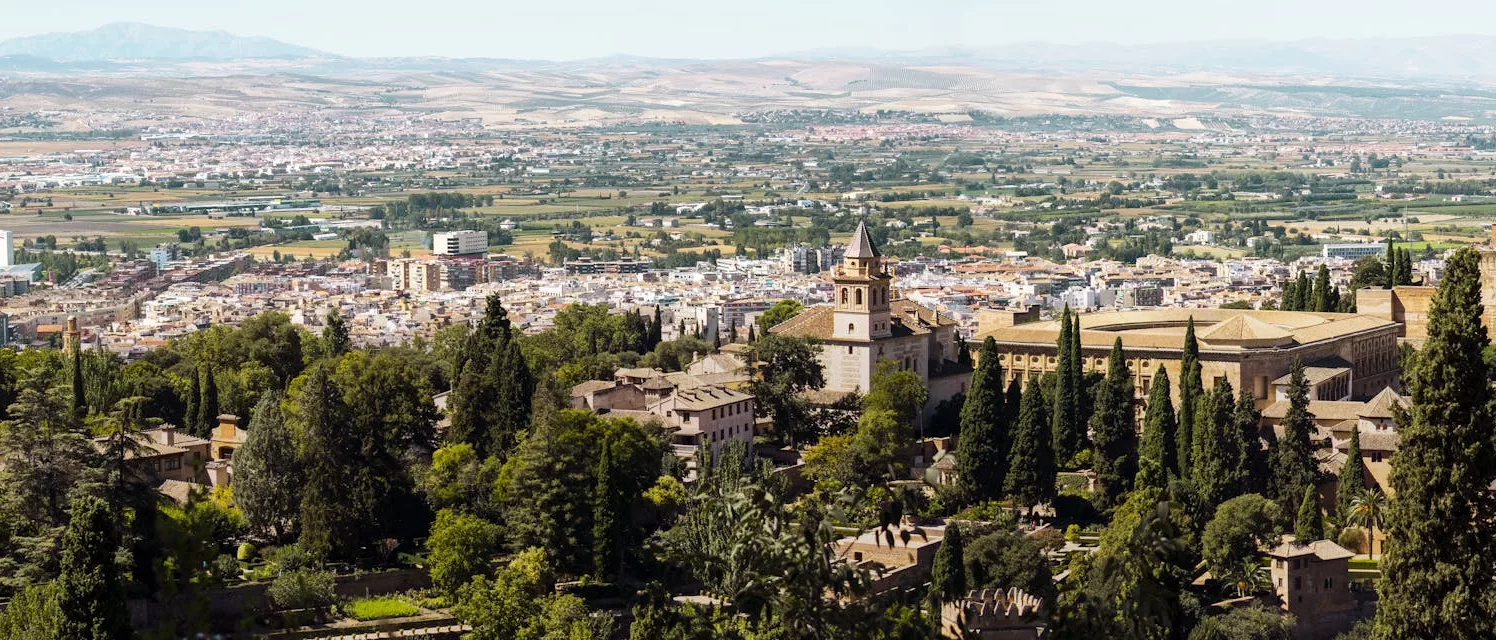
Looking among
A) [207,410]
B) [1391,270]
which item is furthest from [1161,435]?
A: [1391,270]

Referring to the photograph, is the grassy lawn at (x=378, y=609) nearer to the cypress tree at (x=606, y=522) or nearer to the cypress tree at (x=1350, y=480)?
the cypress tree at (x=606, y=522)

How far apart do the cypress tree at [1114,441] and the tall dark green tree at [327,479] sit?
1251 centimetres

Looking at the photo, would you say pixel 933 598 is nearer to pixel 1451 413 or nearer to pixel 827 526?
pixel 827 526

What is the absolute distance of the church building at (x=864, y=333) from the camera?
47.3 meters

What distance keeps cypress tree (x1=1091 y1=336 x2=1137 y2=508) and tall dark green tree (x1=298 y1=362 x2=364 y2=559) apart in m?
12.5

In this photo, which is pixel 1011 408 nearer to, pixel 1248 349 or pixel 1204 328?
pixel 1248 349

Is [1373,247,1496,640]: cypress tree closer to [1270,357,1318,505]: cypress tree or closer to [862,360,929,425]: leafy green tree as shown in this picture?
[1270,357,1318,505]: cypress tree

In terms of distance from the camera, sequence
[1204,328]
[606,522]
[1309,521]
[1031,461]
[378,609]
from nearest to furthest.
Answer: [378,609] → [606,522] → [1309,521] → [1031,461] → [1204,328]

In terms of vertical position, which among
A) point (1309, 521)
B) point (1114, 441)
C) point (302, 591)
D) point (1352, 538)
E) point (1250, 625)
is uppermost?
point (1114, 441)

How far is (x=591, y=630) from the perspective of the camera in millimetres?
33188

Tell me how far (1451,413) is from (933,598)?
27.9 feet

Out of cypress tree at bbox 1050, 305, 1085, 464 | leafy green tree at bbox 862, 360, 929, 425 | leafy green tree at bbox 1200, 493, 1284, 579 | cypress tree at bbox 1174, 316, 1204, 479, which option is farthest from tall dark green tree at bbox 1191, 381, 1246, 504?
leafy green tree at bbox 862, 360, 929, 425

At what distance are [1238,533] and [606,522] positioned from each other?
9.35m

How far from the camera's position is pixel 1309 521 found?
1545 inches
